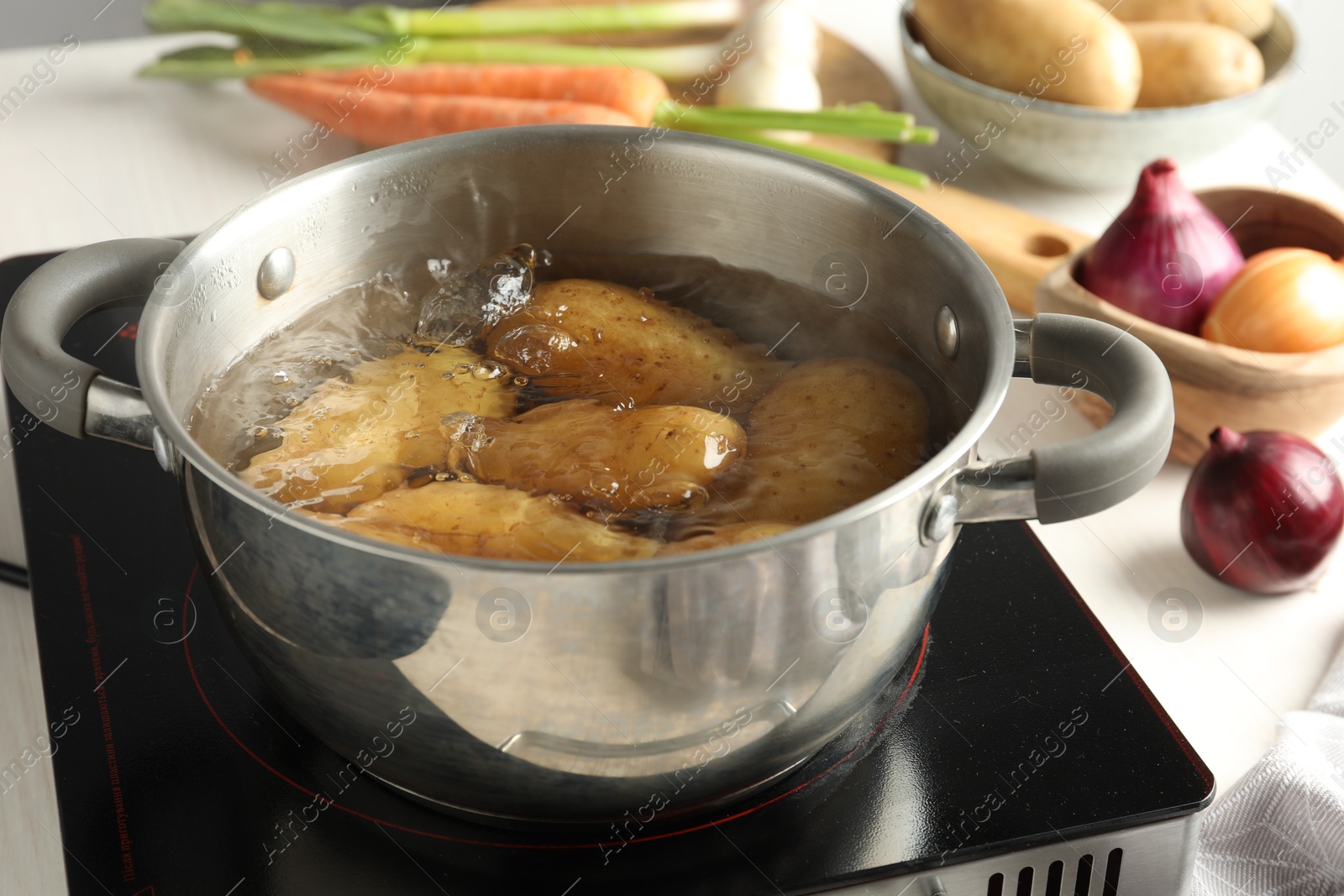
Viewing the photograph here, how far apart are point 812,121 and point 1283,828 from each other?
0.77 m

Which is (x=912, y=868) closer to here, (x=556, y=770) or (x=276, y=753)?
(x=556, y=770)

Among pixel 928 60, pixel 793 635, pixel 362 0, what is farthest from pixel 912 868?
pixel 362 0

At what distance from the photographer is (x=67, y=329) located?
1.81 ft

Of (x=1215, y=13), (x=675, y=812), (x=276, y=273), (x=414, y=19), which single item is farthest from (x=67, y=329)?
(x=1215, y=13)

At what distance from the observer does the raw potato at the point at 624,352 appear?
0.72 m

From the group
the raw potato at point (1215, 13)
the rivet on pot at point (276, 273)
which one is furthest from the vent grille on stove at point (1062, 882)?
the raw potato at point (1215, 13)

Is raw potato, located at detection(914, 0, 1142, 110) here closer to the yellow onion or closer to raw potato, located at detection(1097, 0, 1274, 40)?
raw potato, located at detection(1097, 0, 1274, 40)

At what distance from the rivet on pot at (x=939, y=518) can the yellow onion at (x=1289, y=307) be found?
509 mm

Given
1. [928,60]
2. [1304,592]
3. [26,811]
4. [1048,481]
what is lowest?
[1304,592]

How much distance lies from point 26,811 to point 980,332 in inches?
23.6

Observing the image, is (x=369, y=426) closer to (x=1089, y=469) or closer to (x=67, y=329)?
(x=67, y=329)

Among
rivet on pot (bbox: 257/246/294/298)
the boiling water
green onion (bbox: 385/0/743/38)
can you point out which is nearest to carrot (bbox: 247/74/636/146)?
green onion (bbox: 385/0/743/38)

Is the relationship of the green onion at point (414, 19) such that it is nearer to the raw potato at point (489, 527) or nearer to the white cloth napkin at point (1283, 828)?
the raw potato at point (489, 527)

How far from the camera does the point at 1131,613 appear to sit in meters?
0.82
